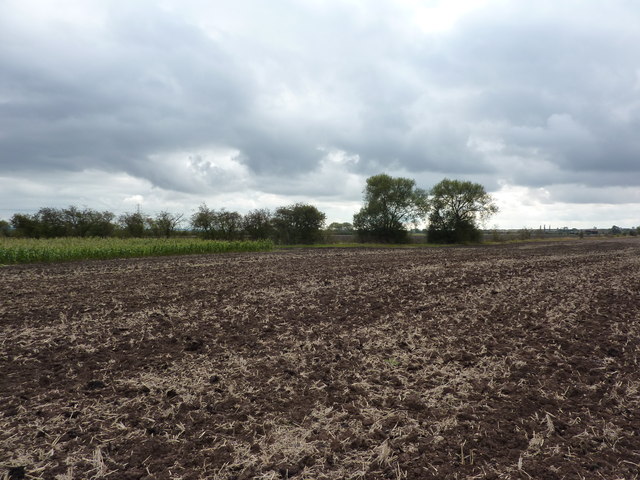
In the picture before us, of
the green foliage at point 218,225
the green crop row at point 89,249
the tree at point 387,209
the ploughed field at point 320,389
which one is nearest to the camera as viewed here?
the ploughed field at point 320,389

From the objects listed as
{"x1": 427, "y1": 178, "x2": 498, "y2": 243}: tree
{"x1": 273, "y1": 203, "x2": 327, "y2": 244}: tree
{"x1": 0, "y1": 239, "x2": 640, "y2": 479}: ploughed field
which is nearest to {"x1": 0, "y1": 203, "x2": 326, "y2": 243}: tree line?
{"x1": 273, "y1": 203, "x2": 327, "y2": 244}: tree

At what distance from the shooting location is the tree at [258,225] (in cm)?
4431

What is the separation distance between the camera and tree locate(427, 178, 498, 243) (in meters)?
56.2

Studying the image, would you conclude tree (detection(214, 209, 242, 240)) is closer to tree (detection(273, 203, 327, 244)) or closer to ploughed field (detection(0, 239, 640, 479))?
tree (detection(273, 203, 327, 244))

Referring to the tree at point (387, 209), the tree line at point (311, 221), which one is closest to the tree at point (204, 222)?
the tree line at point (311, 221)

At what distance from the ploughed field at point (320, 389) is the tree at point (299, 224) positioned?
1455 inches

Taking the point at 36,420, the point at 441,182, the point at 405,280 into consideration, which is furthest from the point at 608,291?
the point at 441,182

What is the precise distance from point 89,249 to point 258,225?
20850 millimetres

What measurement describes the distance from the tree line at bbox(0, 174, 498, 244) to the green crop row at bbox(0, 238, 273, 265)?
7.41m

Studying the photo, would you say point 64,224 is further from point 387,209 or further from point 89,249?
point 387,209

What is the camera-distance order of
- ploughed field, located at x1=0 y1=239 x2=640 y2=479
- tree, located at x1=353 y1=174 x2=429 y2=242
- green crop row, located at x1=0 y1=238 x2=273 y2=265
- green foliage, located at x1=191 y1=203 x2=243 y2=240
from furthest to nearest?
tree, located at x1=353 y1=174 x2=429 y2=242 < green foliage, located at x1=191 y1=203 x2=243 y2=240 < green crop row, located at x1=0 y1=238 x2=273 y2=265 < ploughed field, located at x1=0 y1=239 x2=640 y2=479

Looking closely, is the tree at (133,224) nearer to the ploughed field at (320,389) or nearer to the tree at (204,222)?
the tree at (204,222)

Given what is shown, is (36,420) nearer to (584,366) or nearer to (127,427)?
(127,427)

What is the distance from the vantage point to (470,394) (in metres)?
4.80
